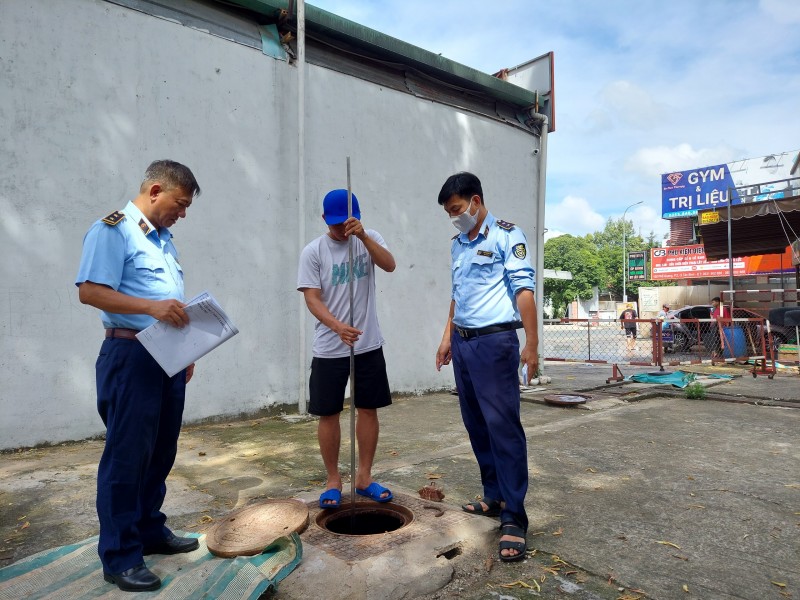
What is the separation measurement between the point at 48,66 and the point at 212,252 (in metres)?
2.12

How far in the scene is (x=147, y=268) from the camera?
236cm

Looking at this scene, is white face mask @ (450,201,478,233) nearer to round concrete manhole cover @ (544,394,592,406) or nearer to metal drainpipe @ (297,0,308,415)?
metal drainpipe @ (297,0,308,415)

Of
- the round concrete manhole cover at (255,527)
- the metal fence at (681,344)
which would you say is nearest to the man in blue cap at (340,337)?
the round concrete manhole cover at (255,527)

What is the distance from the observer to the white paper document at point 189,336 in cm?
221

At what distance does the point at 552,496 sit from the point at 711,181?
123ft

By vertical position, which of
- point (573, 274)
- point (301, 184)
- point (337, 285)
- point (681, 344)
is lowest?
point (681, 344)

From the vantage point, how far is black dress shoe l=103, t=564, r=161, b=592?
85.6 inches

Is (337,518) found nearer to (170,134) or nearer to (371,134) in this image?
(170,134)

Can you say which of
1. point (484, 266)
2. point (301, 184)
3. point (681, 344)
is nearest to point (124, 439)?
point (484, 266)

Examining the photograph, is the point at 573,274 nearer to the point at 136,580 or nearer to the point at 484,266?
the point at 484,266

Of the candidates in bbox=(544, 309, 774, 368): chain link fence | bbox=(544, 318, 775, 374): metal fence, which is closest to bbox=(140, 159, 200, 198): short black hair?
bbox=(544, 318, 775, 374): metal fence

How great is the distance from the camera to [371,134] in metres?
7.20

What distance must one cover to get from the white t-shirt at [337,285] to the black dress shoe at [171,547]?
1177mm

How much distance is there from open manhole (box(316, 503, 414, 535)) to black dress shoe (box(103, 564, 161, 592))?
3.09ft
